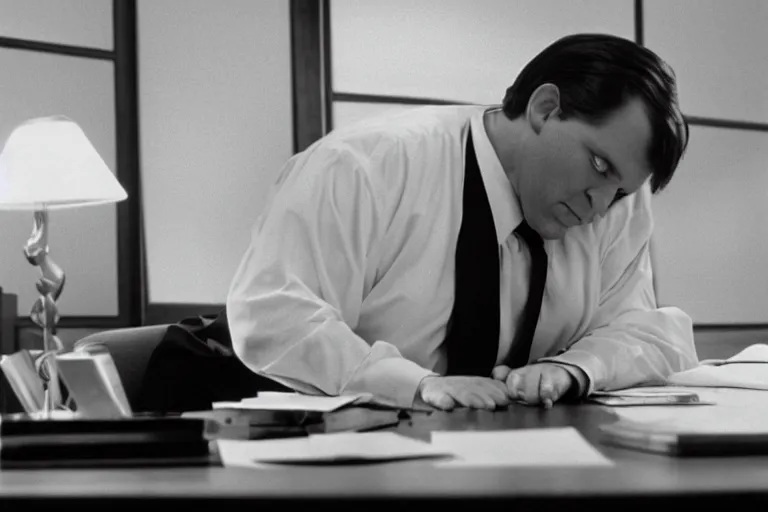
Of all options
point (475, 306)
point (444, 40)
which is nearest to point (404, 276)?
point (475, 306)

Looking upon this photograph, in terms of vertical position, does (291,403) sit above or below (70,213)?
below

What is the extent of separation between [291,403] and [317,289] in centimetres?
47

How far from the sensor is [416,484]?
0.64 meters

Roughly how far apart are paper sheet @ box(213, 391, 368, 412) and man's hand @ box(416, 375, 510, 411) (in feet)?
0.32

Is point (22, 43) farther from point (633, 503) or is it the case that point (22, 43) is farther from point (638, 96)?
point (633, 503)

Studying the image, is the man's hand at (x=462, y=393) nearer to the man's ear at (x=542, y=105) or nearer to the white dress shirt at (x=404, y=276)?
the white dress shirt at (x=404, y=276)

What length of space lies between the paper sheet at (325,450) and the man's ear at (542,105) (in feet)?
3.35

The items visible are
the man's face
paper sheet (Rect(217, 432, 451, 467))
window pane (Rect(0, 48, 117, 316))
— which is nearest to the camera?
paper sheet (Rect(217, 432, 451, 467))

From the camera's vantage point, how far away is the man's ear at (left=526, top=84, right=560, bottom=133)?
5.91 feet

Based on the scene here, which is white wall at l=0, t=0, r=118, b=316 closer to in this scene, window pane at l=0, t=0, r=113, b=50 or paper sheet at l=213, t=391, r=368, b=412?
window pane at l=0, t=0, r=113, b=50

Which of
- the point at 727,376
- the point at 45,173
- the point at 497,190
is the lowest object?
the point at 727,376

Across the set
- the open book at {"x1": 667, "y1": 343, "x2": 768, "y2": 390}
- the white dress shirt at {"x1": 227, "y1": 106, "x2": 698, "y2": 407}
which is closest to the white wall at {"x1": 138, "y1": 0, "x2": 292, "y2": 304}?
the white dress shirt at {"x1": 227, "y1": 106, "x2": 698, "y2": 407}

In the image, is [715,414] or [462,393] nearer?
[715,414]

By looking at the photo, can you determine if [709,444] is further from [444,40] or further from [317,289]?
[444,40]
